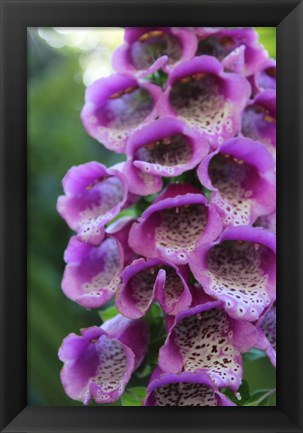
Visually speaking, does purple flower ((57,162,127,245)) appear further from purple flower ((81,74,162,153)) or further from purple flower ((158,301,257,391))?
purple flower ((158,301,257,391))

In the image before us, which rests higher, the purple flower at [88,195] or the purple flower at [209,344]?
the purple flower at [88,195]

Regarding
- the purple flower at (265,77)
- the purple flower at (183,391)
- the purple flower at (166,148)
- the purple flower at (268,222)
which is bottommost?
the purple flower at (183,391)

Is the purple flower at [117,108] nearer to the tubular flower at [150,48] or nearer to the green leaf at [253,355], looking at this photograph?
the tubular flower at [150,48]

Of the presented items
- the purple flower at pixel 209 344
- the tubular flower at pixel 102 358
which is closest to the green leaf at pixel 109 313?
the tubular flower at pixel 102 358

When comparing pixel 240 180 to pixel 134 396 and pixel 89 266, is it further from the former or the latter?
pixel 134 396

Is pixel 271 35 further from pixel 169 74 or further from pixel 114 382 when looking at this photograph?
pixel 114 382

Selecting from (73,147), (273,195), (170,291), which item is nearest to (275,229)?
(273,195)
